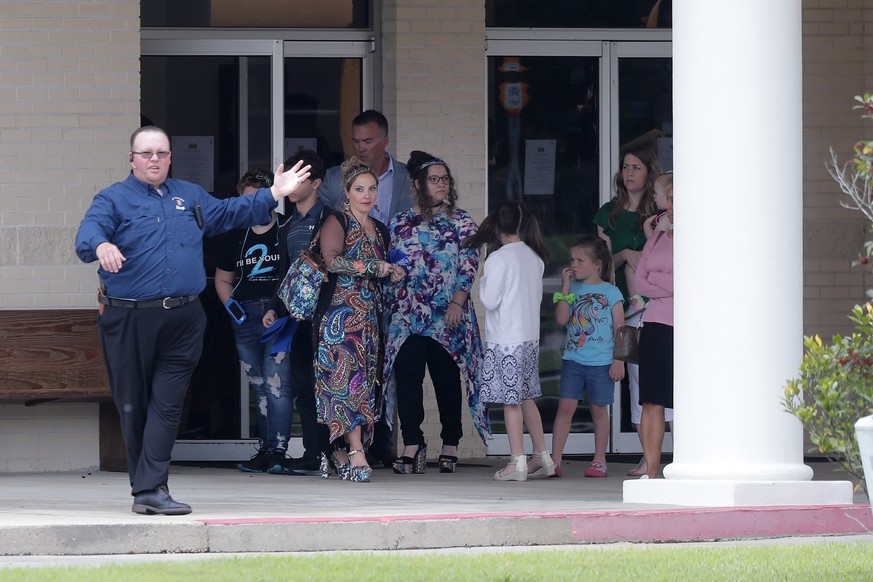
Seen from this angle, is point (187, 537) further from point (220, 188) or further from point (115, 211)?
point (220, 188)

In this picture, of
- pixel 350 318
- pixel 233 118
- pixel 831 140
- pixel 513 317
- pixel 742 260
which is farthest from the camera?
pixel 233 118

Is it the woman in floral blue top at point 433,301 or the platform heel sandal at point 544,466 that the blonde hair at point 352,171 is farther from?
the platform heel sandal at point 544,466

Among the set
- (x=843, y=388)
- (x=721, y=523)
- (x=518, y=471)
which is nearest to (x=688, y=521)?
(x=721, y=523)

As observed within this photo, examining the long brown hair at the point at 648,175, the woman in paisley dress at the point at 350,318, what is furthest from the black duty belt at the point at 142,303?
the long brown hair at the point at 648,175

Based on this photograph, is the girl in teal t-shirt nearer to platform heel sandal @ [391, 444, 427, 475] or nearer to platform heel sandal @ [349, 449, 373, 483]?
platform heel sandal @ [391, 444, 427, 475]

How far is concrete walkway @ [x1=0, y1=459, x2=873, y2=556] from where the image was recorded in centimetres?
711

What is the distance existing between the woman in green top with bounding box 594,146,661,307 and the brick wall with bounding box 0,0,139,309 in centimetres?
314

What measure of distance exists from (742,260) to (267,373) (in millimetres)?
3589

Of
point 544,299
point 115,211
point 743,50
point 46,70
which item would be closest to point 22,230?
point 46,70

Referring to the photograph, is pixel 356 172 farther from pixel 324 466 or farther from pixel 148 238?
pixel 148 238

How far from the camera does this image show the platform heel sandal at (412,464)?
1038 cm

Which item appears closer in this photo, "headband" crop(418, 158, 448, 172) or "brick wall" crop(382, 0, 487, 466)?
"headband" crop(418, 158, 448, 172)

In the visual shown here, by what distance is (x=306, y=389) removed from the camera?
10445 millimetres

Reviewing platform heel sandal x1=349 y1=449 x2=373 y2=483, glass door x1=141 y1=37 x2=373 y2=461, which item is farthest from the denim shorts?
glass door x1=141 y1=37 x2=373 y2=461
